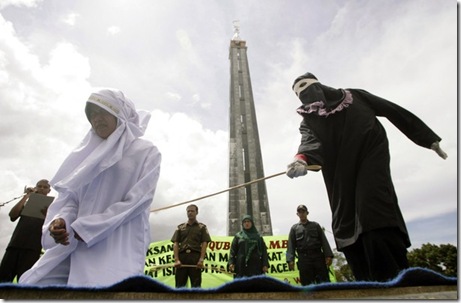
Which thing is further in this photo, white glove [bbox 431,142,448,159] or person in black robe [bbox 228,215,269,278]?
person in black robe [bbox 228,215,269,278]

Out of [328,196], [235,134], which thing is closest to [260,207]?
[235,134]

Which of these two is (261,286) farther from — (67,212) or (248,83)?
(248,83)

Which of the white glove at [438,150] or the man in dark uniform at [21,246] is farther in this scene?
the man in dark uniform at [21,246]

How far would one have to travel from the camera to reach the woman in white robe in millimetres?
1234

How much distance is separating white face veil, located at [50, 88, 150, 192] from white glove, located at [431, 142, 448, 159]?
1752mm

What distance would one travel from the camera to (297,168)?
5.67ft

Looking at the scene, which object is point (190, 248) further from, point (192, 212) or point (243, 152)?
point (243, 152)

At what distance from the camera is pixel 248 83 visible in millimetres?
16922

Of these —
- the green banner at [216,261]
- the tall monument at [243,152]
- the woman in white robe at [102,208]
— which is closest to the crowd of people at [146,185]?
the woman in white robe at [102,208]

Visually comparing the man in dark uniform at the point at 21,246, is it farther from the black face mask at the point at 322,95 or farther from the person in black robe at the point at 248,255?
the black face mask at the point at 322,95

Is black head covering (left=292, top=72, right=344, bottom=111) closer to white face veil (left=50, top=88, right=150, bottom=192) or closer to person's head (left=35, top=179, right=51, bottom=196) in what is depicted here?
white face veil (left=50, top=88, right=150, bottom=192)

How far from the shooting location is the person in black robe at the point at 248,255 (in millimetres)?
3900

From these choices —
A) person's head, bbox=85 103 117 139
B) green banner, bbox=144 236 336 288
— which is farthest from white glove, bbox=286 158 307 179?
green banner, bbox=144 236 336 288

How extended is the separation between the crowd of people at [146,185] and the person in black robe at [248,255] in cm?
234
